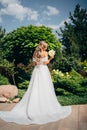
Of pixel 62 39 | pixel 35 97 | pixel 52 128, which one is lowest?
pixel 52 128

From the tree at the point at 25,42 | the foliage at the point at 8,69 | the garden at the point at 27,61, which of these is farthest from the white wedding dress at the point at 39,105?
the tree at the point at 25,42

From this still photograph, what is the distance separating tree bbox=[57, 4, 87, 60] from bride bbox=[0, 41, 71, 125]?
38.9 feet

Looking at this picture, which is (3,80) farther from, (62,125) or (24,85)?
(62,125)

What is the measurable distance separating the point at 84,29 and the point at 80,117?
1540 centimetres

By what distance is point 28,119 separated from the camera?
5.87 m

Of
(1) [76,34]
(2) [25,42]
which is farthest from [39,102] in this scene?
(1) [76,34]

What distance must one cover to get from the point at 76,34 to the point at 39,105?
15.0 metres

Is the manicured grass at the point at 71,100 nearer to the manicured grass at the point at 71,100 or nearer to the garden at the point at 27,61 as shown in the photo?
the manicured grass at the point at 71,100

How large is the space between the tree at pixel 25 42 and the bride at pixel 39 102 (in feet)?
22.4

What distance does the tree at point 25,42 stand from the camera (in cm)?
1352

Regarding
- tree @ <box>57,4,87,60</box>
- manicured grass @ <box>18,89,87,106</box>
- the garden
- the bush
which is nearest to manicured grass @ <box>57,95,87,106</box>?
manicured grass @ <box>18,89,87,106</box>

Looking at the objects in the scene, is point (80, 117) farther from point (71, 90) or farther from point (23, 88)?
point (23, 88)

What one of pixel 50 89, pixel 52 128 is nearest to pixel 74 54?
A: pixel 50 89

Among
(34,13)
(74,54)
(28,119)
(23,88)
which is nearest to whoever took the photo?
(28,119)
